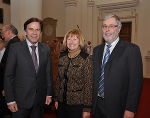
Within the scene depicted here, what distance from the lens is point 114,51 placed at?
2117 mm

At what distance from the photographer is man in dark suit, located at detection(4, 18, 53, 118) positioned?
217cm

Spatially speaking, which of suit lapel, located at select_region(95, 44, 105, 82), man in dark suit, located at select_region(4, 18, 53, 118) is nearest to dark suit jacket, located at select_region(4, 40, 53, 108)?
man in dark suit, located at select_region(4, 18, 53, 118)

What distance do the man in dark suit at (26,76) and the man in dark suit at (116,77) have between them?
74 centimetres

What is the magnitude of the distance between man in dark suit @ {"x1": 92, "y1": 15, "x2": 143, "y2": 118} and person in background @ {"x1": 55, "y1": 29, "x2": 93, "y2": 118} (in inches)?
4.3

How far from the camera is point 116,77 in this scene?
80.8 inches

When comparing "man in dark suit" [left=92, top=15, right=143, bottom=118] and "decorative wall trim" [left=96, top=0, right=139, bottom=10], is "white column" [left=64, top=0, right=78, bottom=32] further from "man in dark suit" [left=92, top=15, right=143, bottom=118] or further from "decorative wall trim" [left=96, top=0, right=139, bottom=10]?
"man in dark suit" [left=92, top=15, right=143, bottom=118]

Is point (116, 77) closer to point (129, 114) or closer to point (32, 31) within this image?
point (129, 114)

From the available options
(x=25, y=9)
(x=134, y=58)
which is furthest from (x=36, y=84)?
(x=25, y=9)

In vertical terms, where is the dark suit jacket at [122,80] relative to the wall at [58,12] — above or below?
below

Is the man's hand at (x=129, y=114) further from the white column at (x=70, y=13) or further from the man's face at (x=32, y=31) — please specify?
the white column at (x=70, y=13)

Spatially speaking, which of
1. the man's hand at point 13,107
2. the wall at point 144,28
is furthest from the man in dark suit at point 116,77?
the wall at point 144,28

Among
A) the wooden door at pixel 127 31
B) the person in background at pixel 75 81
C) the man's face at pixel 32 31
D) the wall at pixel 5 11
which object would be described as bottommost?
the person in background at pixel 75 81

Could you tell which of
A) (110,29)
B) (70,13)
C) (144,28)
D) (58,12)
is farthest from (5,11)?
(110,29)

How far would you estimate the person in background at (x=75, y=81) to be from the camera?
2.20m
